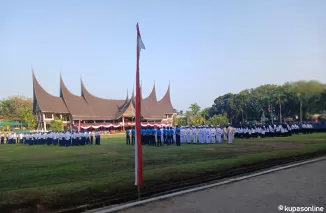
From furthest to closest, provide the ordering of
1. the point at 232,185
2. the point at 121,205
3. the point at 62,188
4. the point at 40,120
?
the point at 40,120, the point at 232,185, the point at 62,188, the point at 121,205

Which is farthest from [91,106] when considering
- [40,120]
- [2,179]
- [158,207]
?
[158,207]

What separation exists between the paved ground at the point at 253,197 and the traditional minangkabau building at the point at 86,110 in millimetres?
43064

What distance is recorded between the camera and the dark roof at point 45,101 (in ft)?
161

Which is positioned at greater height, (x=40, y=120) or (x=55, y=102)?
(x=55, y=102)

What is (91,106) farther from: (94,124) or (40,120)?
(40,120)

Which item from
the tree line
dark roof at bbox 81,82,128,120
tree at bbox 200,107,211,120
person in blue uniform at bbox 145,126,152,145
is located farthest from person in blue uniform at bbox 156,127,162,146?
tree at bbox 200,107,211,120

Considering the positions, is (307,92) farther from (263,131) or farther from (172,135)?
(263,131)

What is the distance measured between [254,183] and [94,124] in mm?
50920

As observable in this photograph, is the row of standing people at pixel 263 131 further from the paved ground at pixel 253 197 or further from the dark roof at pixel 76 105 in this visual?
the dark roof at pixel 76 105

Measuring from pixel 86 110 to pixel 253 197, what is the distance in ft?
174

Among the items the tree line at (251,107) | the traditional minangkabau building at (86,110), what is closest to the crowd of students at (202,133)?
the tree line at (251,107)

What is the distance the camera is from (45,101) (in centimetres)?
5028

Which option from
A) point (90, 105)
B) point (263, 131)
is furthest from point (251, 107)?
point (263, 131)

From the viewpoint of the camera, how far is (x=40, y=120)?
5044 centimetres
